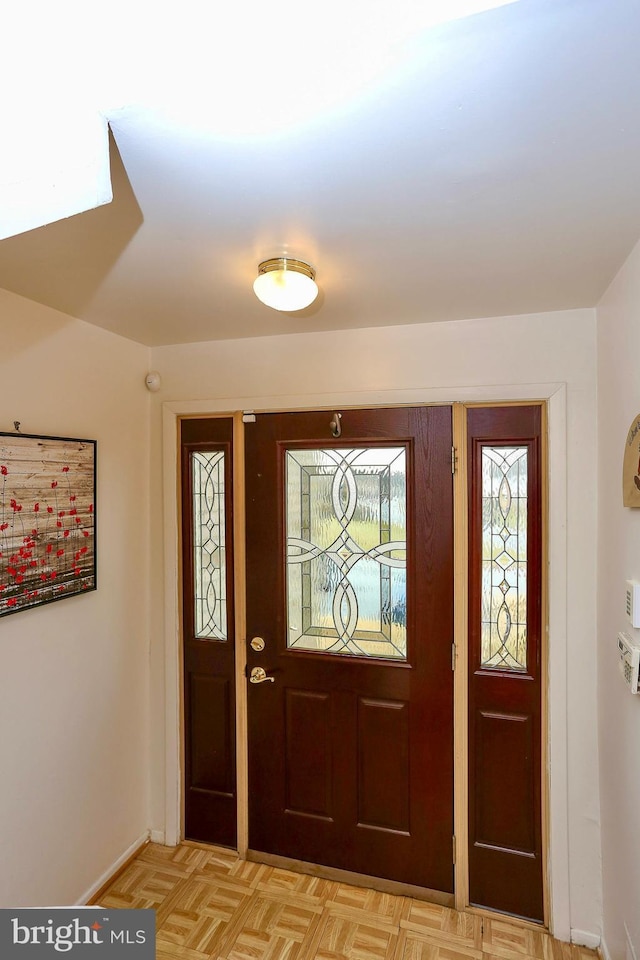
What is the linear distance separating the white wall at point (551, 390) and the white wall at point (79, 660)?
24.6 inches

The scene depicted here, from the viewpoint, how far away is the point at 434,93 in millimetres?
831

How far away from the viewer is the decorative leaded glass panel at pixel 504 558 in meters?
2.05

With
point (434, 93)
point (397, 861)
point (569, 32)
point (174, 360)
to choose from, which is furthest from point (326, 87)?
point (397, 861)

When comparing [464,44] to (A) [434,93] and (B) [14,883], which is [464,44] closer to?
(A) [434,93]

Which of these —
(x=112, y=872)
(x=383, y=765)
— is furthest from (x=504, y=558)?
(x=112, y=872)

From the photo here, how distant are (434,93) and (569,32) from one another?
198 millimetres

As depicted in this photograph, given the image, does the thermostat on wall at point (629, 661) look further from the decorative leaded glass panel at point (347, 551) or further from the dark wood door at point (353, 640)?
the decorative leaded glass panel at point (347, 551)

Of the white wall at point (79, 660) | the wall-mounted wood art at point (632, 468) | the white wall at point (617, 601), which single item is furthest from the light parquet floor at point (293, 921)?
the wall-mounted wood art at point (632, 468)

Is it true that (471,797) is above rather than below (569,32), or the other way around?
below

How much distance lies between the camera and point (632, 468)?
150cm

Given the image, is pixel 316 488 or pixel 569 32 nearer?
pixel 569 32

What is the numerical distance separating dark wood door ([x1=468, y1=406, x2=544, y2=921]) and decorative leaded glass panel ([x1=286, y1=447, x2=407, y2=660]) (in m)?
0.31

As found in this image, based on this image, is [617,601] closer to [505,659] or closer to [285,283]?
[505,659]

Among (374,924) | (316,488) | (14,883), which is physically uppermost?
(316,488)
